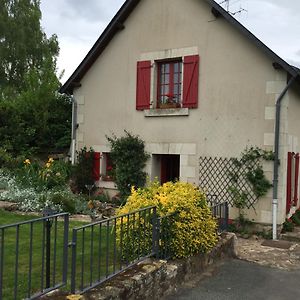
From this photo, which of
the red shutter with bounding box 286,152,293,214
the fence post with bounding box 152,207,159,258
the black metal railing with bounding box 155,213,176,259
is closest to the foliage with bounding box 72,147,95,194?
the red shutter with bounding box 286,152,293,214

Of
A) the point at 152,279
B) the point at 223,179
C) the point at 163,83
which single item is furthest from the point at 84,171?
the point at 152,279

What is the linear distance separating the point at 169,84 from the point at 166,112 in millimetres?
797

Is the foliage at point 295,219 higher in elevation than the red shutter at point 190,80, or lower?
lower

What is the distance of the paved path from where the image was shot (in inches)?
197

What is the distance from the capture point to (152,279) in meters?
4.55

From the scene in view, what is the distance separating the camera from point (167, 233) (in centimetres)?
529

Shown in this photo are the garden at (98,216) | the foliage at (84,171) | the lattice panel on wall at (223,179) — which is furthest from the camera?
the foliage at (84,171)

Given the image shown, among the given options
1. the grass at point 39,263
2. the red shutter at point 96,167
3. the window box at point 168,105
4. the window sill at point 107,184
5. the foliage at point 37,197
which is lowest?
the grass at point 39,263

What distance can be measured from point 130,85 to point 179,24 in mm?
2079

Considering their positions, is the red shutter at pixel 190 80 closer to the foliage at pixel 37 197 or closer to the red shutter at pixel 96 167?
the red shutter at pixel 96 167

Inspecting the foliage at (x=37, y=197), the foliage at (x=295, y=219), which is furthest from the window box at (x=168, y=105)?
the foliage at (x=295, y=219)

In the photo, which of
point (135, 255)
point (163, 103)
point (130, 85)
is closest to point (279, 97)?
point (163, 103)

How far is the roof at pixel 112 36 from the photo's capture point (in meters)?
8.71

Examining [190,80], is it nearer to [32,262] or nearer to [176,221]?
[176,221]
